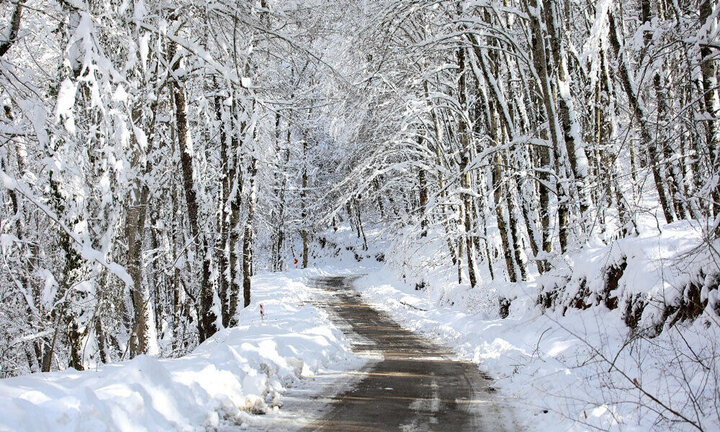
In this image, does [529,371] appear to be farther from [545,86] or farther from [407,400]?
[545,86]

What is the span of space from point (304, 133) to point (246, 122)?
5.64 ft

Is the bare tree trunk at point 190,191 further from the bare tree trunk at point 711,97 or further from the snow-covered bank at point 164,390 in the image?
the bare tree trunk at point 711,97

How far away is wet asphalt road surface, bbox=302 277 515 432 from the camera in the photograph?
18.0ft

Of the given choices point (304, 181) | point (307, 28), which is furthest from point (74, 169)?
point (304, 181)

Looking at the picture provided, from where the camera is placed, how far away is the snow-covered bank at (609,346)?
4.85 m

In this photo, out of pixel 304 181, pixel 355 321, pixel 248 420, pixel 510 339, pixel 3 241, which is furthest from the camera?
pixel 304 181

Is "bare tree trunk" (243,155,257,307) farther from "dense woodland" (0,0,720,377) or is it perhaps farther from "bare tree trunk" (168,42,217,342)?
"bare tree trunk" (168,42,217,342)

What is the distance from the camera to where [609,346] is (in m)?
7.74

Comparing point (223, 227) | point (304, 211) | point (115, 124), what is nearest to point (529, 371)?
point (115, 124)

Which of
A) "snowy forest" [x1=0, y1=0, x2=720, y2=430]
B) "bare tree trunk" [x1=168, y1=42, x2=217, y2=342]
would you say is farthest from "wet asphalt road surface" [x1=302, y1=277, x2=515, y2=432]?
"bare tree trunk" [x1=168, y1=42, x2=217, y2=342]

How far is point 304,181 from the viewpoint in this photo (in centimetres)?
4456

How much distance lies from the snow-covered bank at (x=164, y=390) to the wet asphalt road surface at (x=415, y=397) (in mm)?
935

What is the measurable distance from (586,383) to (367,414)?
2659 millimetres

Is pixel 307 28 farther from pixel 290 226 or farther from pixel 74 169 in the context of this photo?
pixel 290 226
